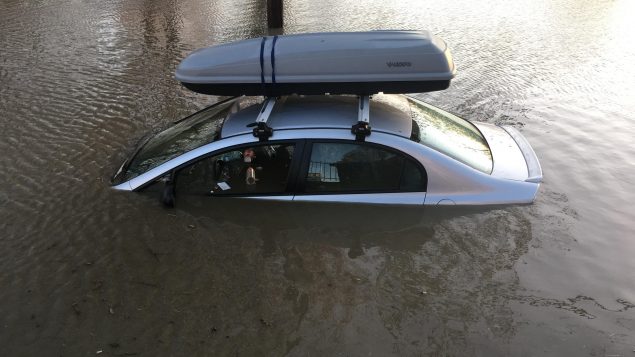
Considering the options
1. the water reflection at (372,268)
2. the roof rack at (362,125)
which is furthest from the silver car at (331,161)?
the water reflection at (372,268)

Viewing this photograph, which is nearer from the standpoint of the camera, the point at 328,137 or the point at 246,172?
the point at 328,137

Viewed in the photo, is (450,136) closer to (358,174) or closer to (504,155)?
(504,155)

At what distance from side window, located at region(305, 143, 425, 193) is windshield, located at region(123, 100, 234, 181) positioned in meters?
0.93

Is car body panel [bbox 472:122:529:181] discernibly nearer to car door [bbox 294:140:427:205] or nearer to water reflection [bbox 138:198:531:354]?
water reflection [bbox 138:198:531:354]

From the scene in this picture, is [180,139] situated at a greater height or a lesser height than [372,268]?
greater

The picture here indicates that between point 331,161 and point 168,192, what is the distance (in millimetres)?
1495

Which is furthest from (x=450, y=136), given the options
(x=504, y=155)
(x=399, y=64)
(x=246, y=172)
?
(x=246, y=172)

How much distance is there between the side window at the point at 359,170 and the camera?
4102 mm

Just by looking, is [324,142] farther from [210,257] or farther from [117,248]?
[117,248]

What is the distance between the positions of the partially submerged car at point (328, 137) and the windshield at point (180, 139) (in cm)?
2

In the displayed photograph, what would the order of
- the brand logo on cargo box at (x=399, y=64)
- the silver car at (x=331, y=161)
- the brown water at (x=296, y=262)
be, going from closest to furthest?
the brown water at (x=296, y=262) → the brand logo on cargo box at (x=399, y=64) → the silver car at (x=331, y=161)

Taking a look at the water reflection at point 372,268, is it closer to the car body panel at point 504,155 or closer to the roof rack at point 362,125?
the car body panel at point 504,155

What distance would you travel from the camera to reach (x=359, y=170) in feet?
13.8

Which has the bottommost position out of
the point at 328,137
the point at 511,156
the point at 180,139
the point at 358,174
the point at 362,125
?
the point at 511,156
